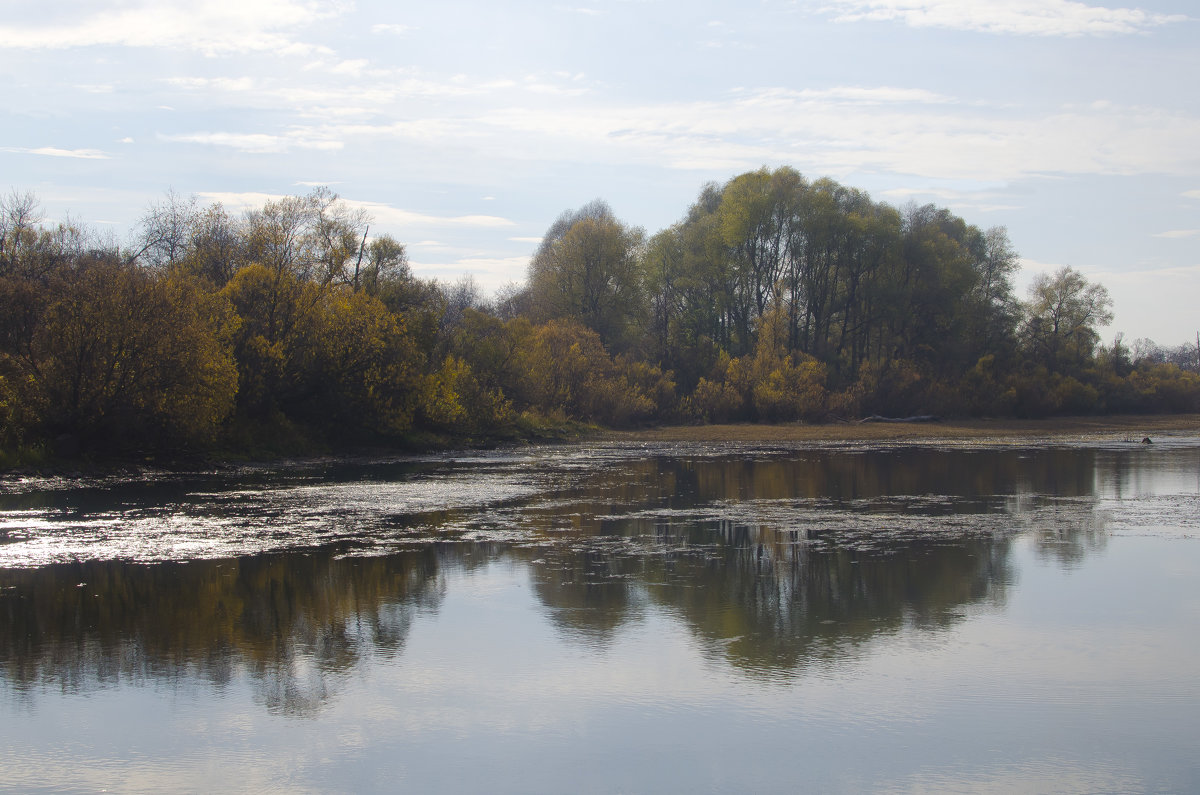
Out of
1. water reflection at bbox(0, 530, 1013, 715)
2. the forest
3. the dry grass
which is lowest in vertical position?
the dry grass

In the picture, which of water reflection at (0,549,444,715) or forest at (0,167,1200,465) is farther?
forest at (0,167,1200,465)

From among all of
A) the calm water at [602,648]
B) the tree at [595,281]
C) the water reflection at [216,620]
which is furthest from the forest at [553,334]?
the water reflection at [216,620]

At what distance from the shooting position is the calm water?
6.07 metres

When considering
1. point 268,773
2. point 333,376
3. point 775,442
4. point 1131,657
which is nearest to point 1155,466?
point 775,442

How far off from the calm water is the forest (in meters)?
8.47

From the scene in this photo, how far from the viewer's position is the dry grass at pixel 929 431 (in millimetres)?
42188

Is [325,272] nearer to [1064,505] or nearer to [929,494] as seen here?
[929,494]

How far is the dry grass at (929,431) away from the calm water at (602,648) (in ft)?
81.0

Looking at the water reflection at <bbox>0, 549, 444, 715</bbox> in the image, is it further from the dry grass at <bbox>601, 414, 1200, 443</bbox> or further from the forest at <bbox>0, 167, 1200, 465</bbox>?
the dry grass at <bbox>601, 414, 1200, 443</bbox>

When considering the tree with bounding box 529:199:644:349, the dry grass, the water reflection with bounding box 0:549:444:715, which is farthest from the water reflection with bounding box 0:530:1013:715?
the tree with bounding box 529:199:644:349

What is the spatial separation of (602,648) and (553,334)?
127 feet

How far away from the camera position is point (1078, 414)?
60125 millimetres

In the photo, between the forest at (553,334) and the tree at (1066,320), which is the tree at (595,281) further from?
the tree at (1066,320)

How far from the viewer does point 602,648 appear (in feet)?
28.3
